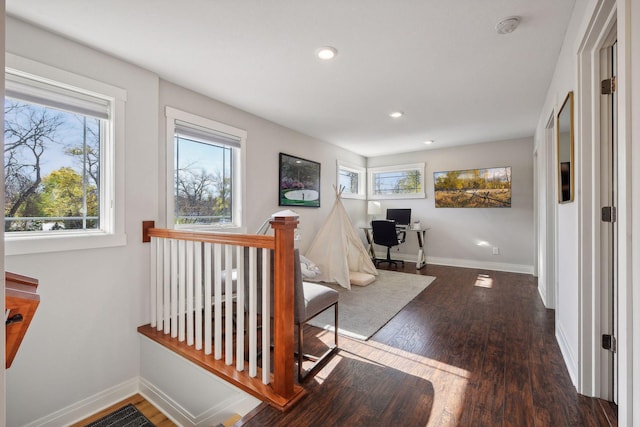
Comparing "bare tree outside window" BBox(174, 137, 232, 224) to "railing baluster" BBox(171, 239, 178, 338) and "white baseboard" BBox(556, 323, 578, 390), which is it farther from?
"white baseboard" BBox(556, 323, 578, 390)

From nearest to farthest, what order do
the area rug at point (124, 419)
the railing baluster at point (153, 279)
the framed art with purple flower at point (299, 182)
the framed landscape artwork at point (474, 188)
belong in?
the area rug at point (124, 419), the railing baluster at point (153, 279), the framed art with purple flower at point (299, 182), the framed landscape artwork at point (474, 188)

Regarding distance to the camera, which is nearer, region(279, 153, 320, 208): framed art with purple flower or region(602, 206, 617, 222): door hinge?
region(602, 206, 617, 222): door hinge

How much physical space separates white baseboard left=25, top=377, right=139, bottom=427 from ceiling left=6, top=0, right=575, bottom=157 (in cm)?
254

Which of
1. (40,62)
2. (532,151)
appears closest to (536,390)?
(40,62)

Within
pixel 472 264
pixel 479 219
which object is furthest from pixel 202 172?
pixel 472 264

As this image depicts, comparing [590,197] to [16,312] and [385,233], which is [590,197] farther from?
[385,233]

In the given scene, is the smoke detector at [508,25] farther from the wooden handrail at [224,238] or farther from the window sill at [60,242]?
the window sill at [60,242]

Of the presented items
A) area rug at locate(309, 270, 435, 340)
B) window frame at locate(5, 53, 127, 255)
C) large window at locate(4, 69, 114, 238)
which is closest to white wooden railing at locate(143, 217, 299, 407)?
window frame at locate(5, 53, 127, 255)

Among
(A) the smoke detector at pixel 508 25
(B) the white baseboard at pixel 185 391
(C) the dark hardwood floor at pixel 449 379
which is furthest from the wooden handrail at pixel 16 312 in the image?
(A) the smoke detector at pixel 508 25

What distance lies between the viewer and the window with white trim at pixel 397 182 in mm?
5781

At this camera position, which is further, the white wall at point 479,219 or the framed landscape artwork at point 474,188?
the framed landscape artwork at point 474,188

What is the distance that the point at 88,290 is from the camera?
203 cm

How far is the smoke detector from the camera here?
177 centimetres

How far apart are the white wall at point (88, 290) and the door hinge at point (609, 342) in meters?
3.12
